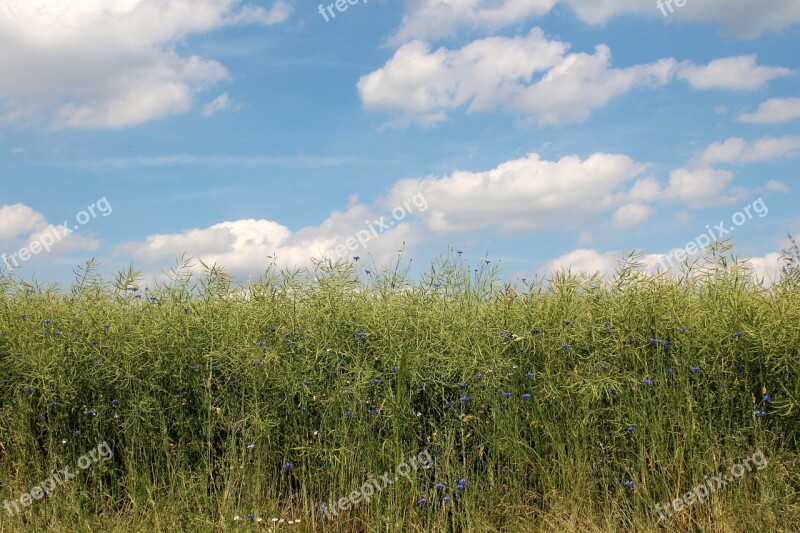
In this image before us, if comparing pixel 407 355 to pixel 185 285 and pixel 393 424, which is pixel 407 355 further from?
pixel 185 285

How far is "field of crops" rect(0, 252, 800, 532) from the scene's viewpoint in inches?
185

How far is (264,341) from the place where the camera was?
5.32 m

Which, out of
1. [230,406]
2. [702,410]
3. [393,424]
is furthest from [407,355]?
[702,410]

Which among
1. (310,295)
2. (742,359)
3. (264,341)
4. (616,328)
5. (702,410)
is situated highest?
(310,295)

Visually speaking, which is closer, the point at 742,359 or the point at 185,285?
the point at 742,359

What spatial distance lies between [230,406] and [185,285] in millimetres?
1519

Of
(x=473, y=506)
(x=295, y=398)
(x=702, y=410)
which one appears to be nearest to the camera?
(x=473, y=506)

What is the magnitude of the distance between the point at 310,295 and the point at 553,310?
6.84ft

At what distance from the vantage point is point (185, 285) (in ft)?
20.1

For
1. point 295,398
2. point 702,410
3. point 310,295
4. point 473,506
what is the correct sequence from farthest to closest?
point 310,295 < point 295,398 < point 702,410 < point 473,506

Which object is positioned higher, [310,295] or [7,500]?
[310,295]

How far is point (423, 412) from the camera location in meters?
5.09

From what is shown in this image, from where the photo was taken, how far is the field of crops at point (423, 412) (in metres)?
4.70

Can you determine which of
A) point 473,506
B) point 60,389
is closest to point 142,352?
point 60,389
